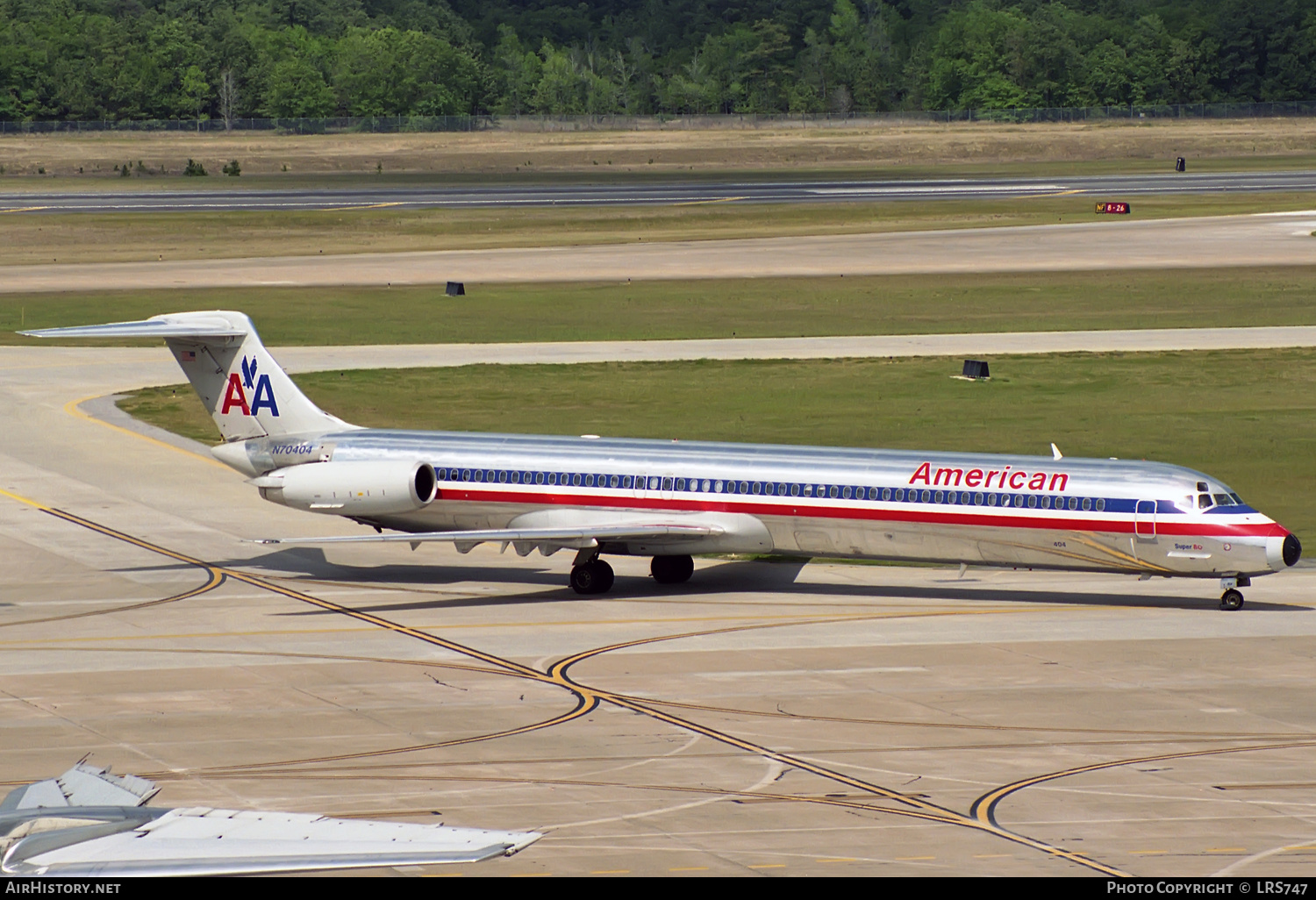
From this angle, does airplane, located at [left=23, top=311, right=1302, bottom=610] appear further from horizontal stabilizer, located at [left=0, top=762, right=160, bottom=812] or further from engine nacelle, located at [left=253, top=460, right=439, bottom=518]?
horizontal stabilizer, located at [left=0, top=762, right=160, bottom=812]

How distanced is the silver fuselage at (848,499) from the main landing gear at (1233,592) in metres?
0.54

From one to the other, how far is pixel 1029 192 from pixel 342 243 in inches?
2306

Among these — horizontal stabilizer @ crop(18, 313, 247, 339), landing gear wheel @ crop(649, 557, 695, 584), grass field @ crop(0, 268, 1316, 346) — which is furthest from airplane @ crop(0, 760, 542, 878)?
grass field @ crop(0, 268, 1316, 346)

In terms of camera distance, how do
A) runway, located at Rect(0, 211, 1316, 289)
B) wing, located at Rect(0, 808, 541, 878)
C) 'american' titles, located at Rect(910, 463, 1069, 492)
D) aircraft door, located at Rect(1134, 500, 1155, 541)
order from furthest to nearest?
1. runway, located at Rect(0, 211, 1316, 289)
2. 'american' titles, located at Rect(910, 463, 1069, 492)
3. aircraft door, located at Rect(1134, 500, 1155, 541)
4. wing, located at Rect(0, 808, 541, 878)

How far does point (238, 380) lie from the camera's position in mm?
41531

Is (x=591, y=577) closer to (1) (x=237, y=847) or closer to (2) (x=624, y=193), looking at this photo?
(1) (x=237, y=847)

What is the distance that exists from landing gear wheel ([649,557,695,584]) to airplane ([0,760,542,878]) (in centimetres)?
2557

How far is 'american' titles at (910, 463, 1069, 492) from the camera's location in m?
35.9

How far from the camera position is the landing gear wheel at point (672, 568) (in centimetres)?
3975

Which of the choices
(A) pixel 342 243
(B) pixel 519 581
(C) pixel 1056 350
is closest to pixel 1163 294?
(C) pixel 1056 350

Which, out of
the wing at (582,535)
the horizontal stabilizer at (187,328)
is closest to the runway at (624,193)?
the horizontal stabilizer at (187,328)

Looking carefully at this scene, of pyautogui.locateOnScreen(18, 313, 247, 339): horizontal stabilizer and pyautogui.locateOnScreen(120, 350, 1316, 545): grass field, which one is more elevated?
pyautogui.locateOnScreen(18, 313, 247, 339): horizontal stabilizer

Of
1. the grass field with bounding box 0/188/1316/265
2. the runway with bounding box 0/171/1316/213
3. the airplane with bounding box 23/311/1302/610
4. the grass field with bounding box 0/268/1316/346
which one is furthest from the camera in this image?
the runway with bounding box 0/171/1316/213

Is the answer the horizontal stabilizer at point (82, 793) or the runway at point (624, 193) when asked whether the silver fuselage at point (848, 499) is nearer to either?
the horizontal stabilizer at point (82, 793)
